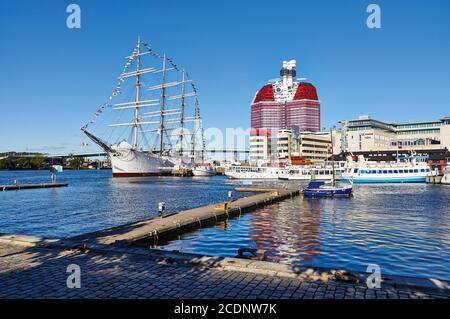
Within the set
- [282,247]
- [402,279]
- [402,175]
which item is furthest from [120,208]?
[402,175]

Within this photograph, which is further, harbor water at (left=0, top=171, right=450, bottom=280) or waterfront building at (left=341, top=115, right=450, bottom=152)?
waterfront building at (left=341, top=115, right=450, bottom=152)

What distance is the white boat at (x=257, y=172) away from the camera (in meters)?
119

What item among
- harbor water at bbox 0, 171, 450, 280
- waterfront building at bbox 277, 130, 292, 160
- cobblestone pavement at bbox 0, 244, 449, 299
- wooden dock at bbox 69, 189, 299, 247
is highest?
waterfront building at bbox 277, 130, 292, 160

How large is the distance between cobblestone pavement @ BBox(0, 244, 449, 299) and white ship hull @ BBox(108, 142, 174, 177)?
117118 millimetres

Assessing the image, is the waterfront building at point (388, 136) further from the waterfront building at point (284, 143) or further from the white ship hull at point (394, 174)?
the white ship hull at point (394, 174)

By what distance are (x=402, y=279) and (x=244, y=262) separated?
4.87 m

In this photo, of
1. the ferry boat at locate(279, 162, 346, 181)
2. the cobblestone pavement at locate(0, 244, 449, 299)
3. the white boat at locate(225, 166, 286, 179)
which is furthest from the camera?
the white boat at locate(225, 166, 286, 179)

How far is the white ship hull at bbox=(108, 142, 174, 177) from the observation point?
126500 mm

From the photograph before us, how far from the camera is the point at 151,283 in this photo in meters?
10.4

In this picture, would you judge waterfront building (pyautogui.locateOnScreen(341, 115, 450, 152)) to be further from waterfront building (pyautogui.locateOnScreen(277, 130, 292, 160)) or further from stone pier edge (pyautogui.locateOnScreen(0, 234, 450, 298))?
stone pier edge (pyautogui.locateOnScreen(0, 234, 450, 298))

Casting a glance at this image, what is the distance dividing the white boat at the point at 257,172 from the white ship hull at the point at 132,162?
35120 mm

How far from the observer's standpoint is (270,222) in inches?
1125

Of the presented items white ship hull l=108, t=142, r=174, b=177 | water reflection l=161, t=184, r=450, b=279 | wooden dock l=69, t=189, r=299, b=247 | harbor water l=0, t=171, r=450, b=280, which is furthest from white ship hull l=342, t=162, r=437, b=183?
white ship hull l=108, t=142, r=174, b=177

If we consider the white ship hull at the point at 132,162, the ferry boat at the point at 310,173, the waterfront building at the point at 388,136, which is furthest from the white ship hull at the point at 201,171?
the waterfront building at the point at 388,136
